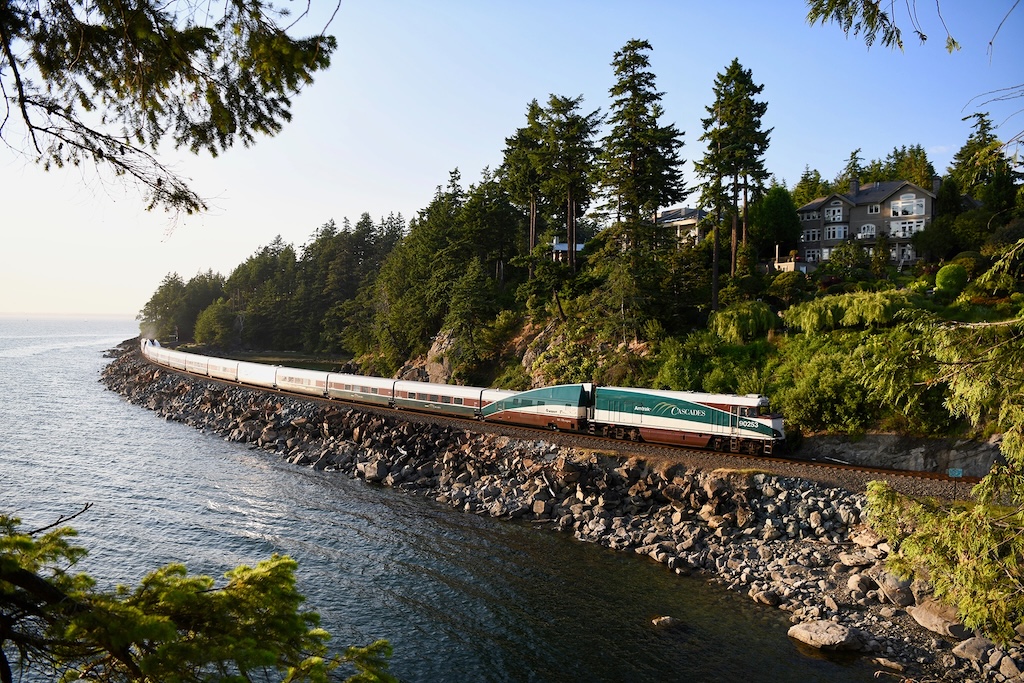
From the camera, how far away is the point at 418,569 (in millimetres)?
21156

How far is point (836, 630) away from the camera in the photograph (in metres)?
16.4

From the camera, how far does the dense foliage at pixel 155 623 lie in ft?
15.9

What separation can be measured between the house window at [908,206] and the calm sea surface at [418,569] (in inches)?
1963

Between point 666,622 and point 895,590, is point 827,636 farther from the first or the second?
point 666,622

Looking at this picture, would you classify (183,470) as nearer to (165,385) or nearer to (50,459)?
(50,459)

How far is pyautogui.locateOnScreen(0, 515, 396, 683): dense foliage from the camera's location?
485cm

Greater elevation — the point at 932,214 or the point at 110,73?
the point at 932,214

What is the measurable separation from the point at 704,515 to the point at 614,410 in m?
8.27

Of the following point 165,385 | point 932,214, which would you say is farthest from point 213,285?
point 932,214

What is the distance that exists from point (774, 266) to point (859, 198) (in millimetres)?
17766

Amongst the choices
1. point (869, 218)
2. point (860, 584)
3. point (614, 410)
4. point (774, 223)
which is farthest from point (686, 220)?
point (860, 584)

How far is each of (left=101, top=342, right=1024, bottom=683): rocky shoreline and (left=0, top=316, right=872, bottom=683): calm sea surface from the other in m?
1.00

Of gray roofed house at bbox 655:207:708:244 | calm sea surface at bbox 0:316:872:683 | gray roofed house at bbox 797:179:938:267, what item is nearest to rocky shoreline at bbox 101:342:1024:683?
calm sea surface at bbox 0:316:872:683

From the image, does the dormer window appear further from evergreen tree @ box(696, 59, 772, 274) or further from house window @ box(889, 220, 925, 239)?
evergreen tree @ box(696, 59, 772, 274)
